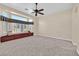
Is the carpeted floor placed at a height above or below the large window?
below

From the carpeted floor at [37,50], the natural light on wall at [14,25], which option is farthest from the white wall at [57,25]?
the carpeted floor at [37,50]

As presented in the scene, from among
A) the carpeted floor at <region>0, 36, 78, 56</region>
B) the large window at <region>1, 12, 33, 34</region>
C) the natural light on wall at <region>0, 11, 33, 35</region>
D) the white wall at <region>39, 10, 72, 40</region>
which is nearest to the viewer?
the carpeted floor at <region>0, 36, 78, 56</region>

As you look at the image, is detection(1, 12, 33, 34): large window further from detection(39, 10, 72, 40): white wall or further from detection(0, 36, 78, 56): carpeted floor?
detection(0, 36, 78, 56): carpeted floor

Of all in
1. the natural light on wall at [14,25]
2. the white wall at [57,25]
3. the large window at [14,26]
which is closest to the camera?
the natural light on wall at [14,25]

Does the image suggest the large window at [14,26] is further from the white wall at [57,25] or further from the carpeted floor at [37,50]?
the carpeted floor at [37,50]

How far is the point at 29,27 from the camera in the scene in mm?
12898

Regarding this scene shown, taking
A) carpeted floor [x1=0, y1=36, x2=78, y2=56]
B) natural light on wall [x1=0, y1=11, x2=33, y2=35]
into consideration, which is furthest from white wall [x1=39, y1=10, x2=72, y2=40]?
carpeted floor [x1=0, y1=36, x2=78, y2=56]

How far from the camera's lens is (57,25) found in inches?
397

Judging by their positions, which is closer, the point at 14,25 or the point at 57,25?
the point at 14,25

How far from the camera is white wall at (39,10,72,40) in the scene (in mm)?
8594

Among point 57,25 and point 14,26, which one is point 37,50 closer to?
point 14,26

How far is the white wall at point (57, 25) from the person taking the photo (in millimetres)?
8594

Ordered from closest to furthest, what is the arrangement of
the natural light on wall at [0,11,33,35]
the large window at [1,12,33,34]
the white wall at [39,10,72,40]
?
the natural light on wall at [0,11,33,35]
the large window at [1,12,33,34]
the white wall at [39,10,72,40]

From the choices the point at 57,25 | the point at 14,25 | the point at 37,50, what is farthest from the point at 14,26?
the point at 37,50
